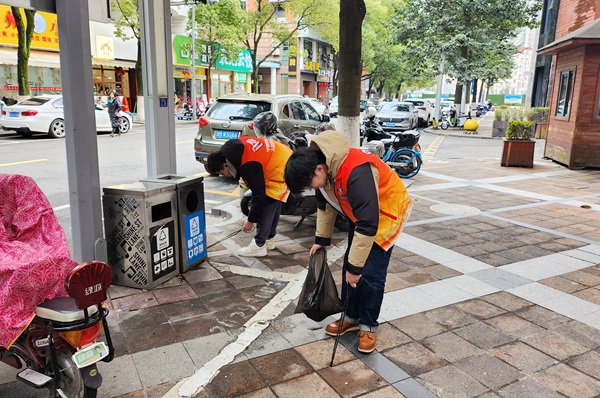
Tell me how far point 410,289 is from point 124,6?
827 inches

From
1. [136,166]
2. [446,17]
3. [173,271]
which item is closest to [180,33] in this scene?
[446,17]

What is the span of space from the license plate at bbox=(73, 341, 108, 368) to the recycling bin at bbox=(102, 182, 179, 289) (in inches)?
63.5

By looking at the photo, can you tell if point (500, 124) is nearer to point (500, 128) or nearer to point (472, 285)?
point (500, 128)

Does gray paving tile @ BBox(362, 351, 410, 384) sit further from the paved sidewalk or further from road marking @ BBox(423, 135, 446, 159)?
road marking @ BBox(423, 135, 446, 159)

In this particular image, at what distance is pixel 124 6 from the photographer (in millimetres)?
20922

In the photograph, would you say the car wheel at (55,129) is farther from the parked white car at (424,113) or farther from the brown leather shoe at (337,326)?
the parked white car at (424,113)

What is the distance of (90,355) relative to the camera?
2.30 meters

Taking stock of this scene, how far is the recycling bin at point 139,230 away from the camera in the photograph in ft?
12.7

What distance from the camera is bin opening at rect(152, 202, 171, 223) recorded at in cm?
400

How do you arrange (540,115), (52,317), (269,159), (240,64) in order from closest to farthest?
(52,317)
(269,159)
(540,115)
(240,64)

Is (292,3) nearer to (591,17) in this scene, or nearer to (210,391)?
(591,17)

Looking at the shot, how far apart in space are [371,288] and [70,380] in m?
1.80

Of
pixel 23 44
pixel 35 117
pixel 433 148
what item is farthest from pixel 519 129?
pixel 23 44

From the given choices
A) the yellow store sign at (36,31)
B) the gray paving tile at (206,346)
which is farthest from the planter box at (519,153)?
the yellow store sign at (36,31)
